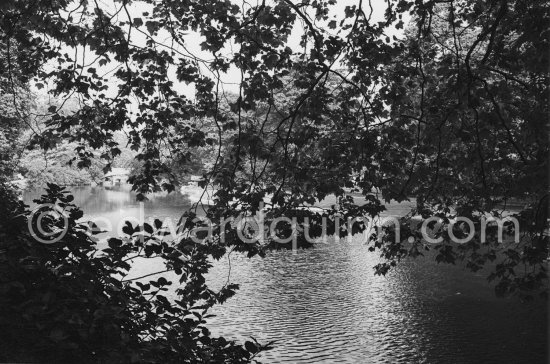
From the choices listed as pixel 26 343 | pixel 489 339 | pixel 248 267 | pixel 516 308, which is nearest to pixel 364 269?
pixel 248 267

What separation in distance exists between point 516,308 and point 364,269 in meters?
6.22

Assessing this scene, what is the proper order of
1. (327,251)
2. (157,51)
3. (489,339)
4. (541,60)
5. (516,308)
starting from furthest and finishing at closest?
(327,251), (516,308), (489,339), (157,51), (541,60)

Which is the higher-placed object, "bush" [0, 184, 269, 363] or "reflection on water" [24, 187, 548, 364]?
"bush" [0, 184, 269, 363]

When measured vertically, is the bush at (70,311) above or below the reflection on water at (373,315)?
above

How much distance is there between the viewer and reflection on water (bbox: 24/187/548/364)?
10430mm

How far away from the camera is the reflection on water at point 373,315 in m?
10.4

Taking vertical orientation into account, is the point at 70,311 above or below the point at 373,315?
above

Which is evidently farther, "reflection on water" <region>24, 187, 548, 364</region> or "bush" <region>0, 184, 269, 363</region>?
"reflection on water" <region>24, 187, 548, 364</region>

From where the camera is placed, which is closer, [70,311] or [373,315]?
[70,311]

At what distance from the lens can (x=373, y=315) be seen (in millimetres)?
13094

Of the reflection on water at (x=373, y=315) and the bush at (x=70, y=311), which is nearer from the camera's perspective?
the bush at (x=70, y=311)

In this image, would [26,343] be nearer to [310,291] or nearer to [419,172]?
[419,172]

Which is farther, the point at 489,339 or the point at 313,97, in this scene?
A: the point at 489,339

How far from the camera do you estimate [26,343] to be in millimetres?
2945
